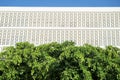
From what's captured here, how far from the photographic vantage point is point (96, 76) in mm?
19812

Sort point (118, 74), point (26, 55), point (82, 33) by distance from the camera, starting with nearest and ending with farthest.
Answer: point (118, 74), point (26, 55), point (82, 33)

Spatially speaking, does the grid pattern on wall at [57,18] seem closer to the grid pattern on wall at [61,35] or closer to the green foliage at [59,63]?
the grid pattern on wall at [61,35]

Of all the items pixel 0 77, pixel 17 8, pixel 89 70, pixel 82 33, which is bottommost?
pixel 82 33

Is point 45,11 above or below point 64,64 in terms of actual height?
below

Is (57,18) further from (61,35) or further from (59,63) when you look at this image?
(59,63)

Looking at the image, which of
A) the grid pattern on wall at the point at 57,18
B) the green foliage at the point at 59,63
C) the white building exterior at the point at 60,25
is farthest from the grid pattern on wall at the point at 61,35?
the green foliage at the point at 59,63

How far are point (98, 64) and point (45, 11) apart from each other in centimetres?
2529

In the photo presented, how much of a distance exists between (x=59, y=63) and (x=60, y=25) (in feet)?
77.8

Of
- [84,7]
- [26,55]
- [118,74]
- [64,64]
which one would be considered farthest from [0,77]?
[84,7]

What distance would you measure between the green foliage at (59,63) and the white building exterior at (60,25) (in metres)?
18.6

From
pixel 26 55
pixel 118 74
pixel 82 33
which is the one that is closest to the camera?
pixel 118 74

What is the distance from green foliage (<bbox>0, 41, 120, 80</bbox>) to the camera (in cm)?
1919

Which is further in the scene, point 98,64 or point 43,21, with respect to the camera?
point 43,21

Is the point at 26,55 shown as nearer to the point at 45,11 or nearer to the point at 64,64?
the point at 64,64
